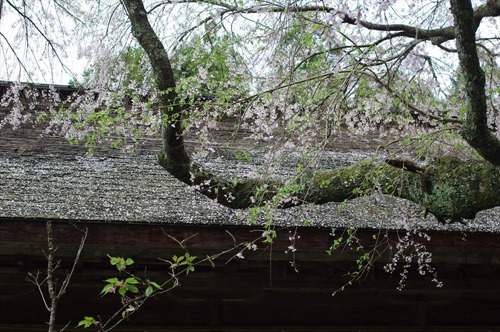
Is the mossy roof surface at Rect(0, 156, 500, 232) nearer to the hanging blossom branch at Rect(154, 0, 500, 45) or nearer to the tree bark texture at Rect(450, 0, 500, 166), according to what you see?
the tree bark texture at Rect(450, 0, 500, 166)

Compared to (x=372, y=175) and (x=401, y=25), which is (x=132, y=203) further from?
(x=401, y=25)

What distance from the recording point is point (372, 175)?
3832 mm

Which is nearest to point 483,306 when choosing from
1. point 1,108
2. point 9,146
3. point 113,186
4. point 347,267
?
point 347,267

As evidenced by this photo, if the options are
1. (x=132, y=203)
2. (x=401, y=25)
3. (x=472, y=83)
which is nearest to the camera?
(x=472, y=83)

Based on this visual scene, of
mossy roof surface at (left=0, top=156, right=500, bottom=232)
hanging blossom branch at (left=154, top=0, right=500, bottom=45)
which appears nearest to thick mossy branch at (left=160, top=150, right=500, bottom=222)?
mossy roof surface at (left=0, top=156, right=500, bottom=232)

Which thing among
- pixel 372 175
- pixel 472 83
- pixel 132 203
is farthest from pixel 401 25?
pixel 132 203

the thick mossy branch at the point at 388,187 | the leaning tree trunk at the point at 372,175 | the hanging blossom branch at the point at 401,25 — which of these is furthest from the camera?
the thick mossy branch at the point at 388,187

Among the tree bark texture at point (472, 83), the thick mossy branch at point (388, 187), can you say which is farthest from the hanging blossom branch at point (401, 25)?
the thick mossy branch at point (388, 187)

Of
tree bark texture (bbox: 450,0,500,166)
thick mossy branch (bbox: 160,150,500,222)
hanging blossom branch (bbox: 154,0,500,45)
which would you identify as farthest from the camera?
thick mossy branch (bbox: 160,150,500,222)

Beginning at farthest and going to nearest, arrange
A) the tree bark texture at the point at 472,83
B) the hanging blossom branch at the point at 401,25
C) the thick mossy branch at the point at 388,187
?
1. the thick mossy branch at the point at 388,187
2. the hanging blossom branch at the point at 401,25
3. the tree bark texture at the point at 472,83

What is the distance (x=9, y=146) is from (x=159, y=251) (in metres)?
2.41

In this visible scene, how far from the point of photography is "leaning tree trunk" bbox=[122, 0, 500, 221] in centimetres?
325

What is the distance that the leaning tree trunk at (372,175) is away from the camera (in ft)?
10.6

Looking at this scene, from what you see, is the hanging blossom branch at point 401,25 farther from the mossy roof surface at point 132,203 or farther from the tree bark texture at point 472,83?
the mossy roof surface at point 132,203
